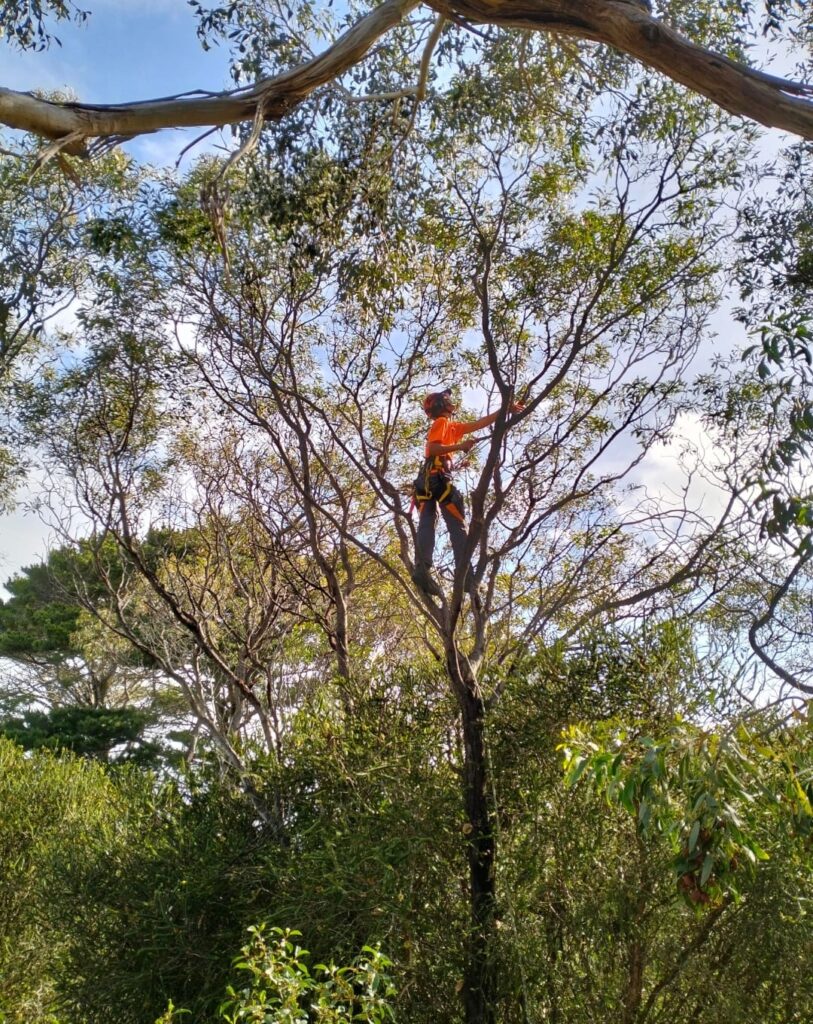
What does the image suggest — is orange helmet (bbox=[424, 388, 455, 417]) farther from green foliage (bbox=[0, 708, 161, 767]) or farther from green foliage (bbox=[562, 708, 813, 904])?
green foliage (bbox=[0, 708, 161, 767])

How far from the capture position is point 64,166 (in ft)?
16.3

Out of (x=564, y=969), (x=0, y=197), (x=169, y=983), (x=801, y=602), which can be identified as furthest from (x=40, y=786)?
(x=801, y=602)

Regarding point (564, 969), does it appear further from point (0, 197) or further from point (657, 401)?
point (0, 197)

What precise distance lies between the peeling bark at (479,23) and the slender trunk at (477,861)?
9.70 ft

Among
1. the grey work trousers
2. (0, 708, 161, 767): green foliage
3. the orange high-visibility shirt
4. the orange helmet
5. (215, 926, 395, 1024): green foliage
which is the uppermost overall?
(0, 708, 161, 767): green foliage

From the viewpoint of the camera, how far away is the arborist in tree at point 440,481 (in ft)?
18.4

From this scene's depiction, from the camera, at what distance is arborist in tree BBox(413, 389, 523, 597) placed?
562 centimetres

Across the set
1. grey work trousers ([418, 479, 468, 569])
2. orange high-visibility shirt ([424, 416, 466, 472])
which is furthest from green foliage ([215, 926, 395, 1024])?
orange high-visibility shirt ([424, 416, 466, 472])

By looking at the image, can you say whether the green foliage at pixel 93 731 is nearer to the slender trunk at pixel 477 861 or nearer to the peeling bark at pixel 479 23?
the slender trunk at pixel 477 861

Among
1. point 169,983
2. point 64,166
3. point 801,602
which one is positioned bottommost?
point 169,983

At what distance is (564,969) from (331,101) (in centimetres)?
541

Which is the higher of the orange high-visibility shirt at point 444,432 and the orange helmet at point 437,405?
the orange helmet at point 437,405

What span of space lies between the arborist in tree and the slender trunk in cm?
69

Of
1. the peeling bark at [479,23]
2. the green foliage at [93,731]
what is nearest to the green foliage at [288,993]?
the peeling bark at [479,23]
